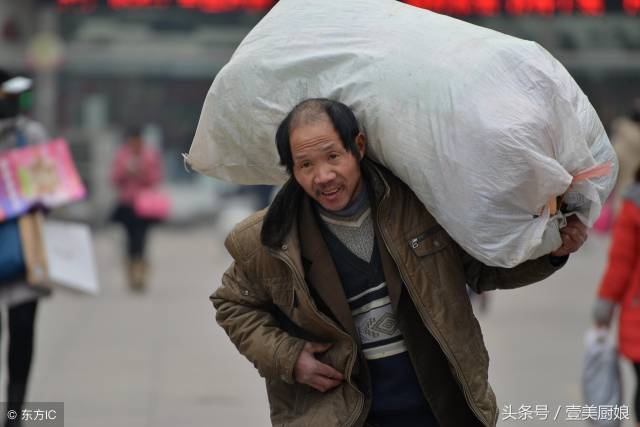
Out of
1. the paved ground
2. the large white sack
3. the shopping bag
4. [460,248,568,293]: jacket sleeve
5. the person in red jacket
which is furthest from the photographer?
the paved ground

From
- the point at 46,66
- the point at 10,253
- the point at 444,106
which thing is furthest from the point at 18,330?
the point at 46,66

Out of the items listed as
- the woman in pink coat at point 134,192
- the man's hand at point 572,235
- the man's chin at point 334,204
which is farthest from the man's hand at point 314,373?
the woman in pink coat at point 134,192

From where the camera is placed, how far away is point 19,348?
6.25 m

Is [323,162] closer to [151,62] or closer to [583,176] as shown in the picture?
[583,176]

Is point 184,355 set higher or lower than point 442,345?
lower

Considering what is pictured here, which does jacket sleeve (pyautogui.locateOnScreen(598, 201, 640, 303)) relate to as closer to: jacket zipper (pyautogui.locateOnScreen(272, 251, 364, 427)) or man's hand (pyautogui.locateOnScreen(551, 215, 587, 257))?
man's hand (pyautogui.locateOnScreen(551, 215, 587, 257))

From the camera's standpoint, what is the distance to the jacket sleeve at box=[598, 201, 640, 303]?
5.44 meters

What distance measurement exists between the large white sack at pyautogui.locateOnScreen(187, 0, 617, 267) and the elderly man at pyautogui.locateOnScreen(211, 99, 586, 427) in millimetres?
96

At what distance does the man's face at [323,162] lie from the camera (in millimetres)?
3195

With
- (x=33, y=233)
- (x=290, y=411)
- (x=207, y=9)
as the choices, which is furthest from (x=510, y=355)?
(x=207, y=9)

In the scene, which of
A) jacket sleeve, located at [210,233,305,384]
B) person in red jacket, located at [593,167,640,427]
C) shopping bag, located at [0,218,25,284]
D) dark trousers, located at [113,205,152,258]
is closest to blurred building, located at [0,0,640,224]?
dark trousers, located at [113,205,152,258]

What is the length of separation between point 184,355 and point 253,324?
554cm

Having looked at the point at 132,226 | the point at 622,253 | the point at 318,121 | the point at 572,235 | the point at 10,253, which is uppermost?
the point at 318,121

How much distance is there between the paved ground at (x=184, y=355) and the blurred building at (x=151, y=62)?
4.73m
